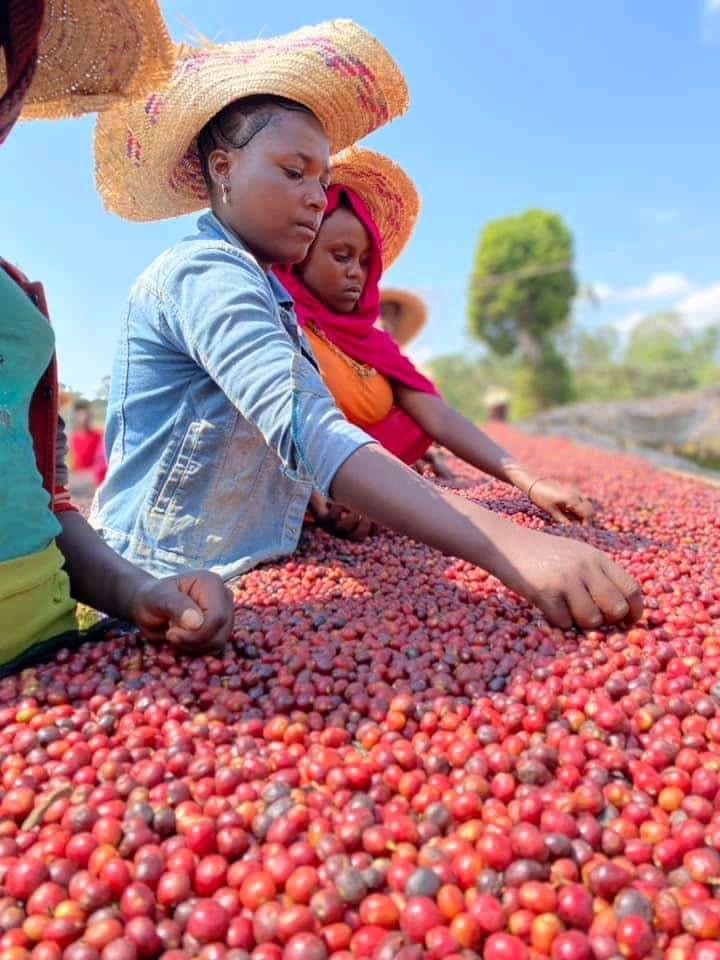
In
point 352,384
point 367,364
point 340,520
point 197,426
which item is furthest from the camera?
point 367,364

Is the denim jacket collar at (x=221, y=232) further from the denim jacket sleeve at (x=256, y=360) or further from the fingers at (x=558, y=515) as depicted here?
the fingers at (x=558, y=515)

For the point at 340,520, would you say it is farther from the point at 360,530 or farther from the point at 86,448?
the point at 86,448

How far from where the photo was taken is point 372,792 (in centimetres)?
141

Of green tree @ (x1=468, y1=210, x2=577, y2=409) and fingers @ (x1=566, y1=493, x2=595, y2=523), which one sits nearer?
fingers @ (x1=566, y1=493, x2=595, y2=523)

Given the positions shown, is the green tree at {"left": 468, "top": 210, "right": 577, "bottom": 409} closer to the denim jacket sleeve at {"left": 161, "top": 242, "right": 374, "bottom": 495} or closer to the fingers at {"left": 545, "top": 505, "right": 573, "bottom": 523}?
the fingers at {"left": 545, "top": 505, "right": 573, "bottom": 523}

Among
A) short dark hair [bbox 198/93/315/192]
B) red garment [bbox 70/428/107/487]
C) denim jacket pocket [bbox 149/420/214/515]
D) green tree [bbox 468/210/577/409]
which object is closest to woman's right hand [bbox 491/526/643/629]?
denim jacket pocket [bbox 149/420/214/515]

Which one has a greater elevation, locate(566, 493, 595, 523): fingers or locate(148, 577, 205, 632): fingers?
locate(566, 493, 595, 523): fingers

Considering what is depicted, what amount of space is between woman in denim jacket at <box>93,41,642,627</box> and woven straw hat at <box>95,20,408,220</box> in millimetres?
16

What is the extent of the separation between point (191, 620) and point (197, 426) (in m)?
0.87

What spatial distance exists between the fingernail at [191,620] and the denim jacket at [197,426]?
521 mm

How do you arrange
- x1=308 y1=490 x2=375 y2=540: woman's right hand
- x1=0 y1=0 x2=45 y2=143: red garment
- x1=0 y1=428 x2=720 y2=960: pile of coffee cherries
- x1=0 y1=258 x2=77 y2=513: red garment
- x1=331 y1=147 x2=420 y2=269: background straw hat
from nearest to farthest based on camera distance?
x1=0 y1=428 x2=720 y2=960: pile of coffee cherries, x1=0 y1=0 x2=45 y2=143: red garment, x1=0 y1=258 x2=77 y2=513: red garment, x1=308 y1=490 x2=375 y2=540: woman's right hand, x1=331 y1=147 x2=420 y2=269: background straw hat

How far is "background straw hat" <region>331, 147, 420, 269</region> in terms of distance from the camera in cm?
359

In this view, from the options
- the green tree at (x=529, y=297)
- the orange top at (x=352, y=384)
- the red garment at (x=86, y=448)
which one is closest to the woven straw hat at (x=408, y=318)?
the orange top at (x=352, y=384)

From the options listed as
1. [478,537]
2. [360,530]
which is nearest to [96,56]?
[478,537]
